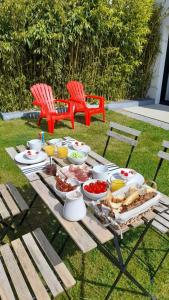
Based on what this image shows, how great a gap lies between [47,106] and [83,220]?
13.5 feet

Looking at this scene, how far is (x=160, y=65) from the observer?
7.53 m

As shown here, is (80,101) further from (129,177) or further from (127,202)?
(127,202)

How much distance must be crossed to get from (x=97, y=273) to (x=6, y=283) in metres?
0.89

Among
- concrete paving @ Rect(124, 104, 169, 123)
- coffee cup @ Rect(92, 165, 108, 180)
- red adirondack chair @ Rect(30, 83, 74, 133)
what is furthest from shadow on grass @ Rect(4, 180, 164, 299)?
concrete paving @ Rect(124, 104, 169, 123)

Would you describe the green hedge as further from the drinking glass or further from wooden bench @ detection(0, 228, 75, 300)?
wooden bench @ detection(0, 228, 75, 300)

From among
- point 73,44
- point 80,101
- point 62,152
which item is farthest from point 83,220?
point 73,44

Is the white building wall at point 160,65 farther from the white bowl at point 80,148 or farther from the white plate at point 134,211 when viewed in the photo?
the white plate at point 134,211

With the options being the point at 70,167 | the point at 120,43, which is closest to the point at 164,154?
the point at 70,167

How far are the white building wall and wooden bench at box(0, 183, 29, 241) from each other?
257 inches

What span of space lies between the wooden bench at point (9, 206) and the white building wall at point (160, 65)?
6.54 meters

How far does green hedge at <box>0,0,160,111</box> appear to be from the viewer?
526 centimetres

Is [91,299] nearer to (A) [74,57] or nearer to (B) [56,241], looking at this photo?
(B) [56,241]

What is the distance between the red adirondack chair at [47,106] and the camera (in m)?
4.95

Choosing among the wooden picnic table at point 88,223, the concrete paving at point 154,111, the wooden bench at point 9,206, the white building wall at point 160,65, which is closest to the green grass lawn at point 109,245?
the wooden picnic table at point 88,223
